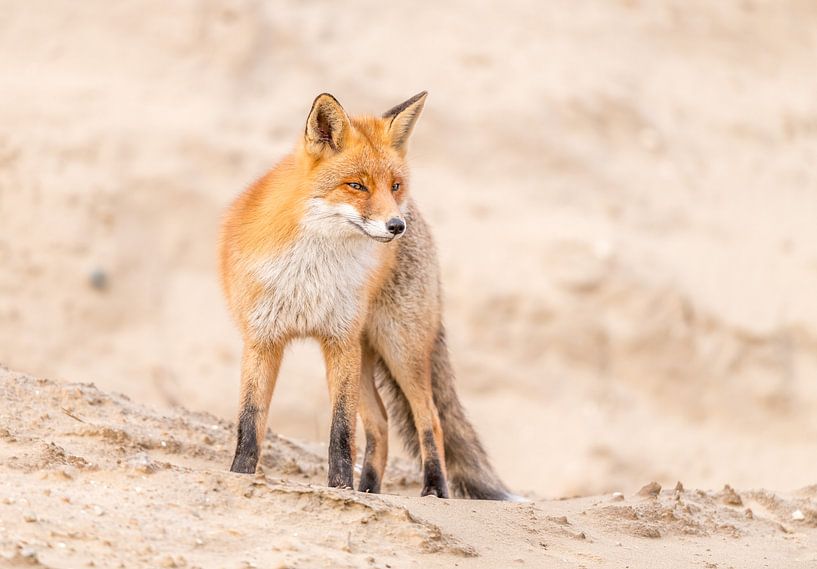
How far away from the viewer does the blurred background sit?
35.6 ft

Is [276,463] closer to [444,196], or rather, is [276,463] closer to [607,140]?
[444,196]

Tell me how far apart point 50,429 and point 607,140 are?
8.50 meters

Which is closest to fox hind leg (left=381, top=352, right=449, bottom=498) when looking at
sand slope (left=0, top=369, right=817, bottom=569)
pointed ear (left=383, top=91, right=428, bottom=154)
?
sand slope (left=0, top=369, right=817, bottom=569)

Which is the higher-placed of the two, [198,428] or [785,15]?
[785,15]

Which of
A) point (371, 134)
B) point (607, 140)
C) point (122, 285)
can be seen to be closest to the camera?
point (371, 134)

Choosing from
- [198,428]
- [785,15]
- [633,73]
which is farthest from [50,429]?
[785,15]

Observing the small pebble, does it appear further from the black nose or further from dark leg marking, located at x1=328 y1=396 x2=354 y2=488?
the black nose

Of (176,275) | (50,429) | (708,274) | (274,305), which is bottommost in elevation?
(50,429)

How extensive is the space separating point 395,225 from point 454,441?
1661mm

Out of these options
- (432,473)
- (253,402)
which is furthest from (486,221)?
(253,402)

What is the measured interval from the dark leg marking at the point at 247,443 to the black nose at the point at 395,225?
977mm

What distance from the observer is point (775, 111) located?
12812mm

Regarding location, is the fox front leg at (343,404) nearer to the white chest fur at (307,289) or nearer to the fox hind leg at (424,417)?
the white chest fur at (307,289)

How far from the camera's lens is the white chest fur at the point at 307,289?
489 cm
